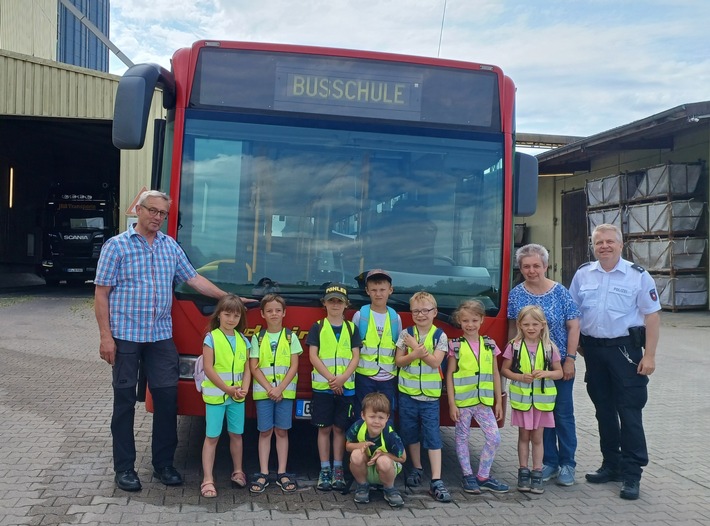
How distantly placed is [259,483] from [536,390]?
1.94 m

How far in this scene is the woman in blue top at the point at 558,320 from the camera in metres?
4.71

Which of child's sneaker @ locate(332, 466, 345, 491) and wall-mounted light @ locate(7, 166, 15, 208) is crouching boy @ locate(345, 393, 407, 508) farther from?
wall-mounted light @ locate(7, 166, 15, 208)

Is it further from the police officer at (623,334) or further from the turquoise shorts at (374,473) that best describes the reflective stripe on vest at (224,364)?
the police officer at (623,334)

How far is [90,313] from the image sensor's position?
15.5m

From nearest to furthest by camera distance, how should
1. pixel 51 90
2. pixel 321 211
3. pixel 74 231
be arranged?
1. pixel 321 211
2. pixel 51 90
3. pixel 74 231

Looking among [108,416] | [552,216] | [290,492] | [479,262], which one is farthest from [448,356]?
[552,216]

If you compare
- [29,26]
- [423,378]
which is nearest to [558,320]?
[423,378]

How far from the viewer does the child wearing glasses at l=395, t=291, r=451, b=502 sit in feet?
14.4

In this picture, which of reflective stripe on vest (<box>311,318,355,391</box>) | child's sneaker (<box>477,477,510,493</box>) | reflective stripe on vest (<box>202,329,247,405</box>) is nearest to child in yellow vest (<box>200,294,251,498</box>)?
reflective stripe on vest (<box>202,329,247,405</box>)

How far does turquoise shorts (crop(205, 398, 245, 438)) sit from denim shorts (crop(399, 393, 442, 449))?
1.06m

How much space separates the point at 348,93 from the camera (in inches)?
188

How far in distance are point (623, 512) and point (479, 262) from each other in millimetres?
1834

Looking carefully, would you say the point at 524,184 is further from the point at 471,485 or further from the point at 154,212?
the point at 154,212

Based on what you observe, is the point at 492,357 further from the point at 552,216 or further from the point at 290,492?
the point at 552,216
